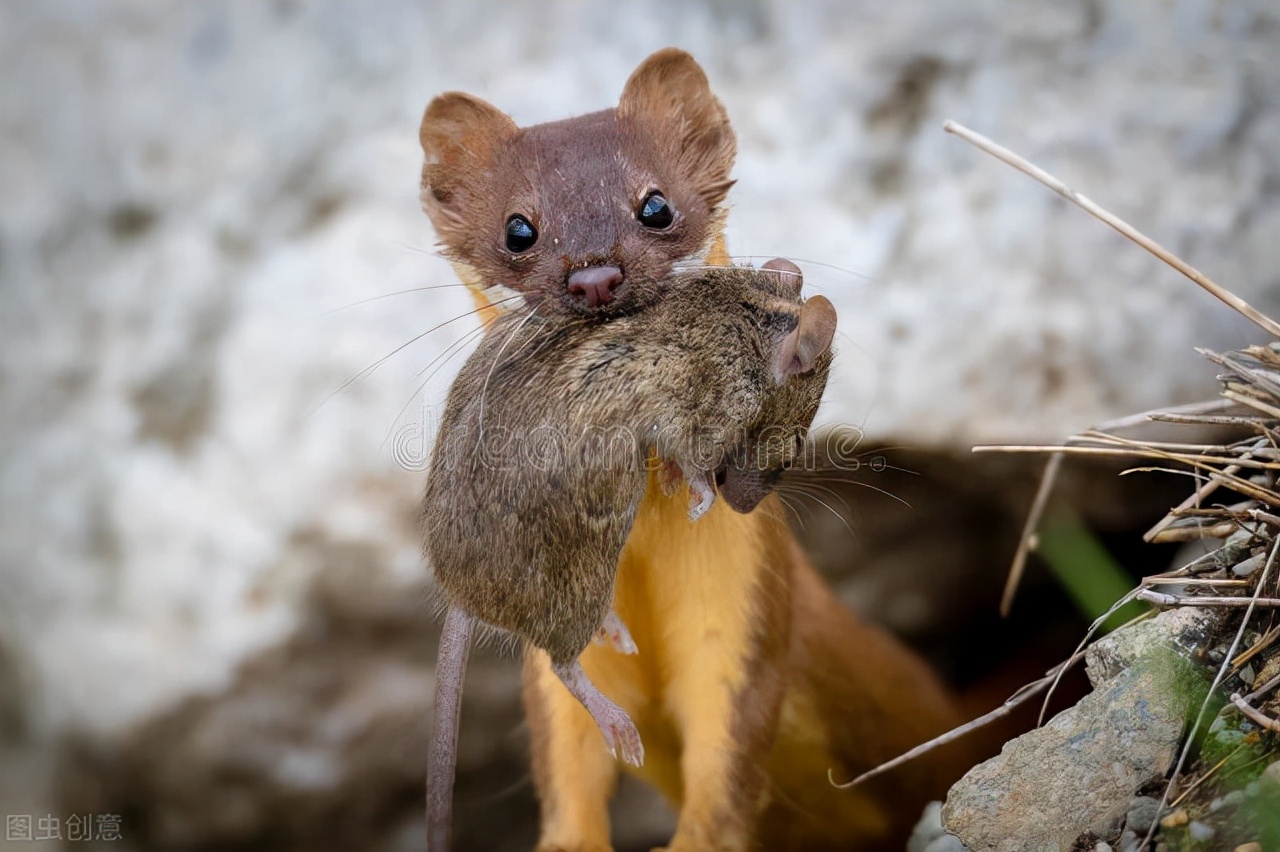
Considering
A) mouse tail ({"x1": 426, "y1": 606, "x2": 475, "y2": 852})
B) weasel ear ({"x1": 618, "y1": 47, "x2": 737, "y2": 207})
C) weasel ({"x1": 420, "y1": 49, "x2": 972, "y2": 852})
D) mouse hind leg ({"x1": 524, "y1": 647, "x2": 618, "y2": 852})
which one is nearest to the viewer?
mouse tail ({"x1": 426, "y1": 606, "x2": 475, "y2": 852})

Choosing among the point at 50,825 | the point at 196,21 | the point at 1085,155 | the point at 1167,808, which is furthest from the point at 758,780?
the point at 196,21

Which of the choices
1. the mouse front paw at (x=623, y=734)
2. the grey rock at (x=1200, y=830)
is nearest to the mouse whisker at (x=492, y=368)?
the mouse front paw at (x=623, y=734)

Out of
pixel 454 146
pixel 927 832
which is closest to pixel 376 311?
pixel 454 146

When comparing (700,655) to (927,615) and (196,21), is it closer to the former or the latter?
(927,615)

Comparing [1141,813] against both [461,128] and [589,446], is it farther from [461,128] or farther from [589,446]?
[461,128]

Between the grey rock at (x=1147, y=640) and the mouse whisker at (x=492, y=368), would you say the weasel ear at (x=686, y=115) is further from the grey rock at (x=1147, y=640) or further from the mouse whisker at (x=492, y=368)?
the grey rock at (x=1147, y=640)

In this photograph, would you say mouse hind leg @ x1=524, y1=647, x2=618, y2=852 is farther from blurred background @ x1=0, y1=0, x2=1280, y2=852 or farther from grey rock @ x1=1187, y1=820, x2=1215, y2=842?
grey rock @ x1=1187, y1=820, x2=1215, y2=842

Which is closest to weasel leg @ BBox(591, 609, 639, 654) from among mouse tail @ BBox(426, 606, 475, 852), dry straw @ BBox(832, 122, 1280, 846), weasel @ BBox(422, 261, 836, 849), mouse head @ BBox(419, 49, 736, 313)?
weasel @ BBox(422, 261, 836, 849)
